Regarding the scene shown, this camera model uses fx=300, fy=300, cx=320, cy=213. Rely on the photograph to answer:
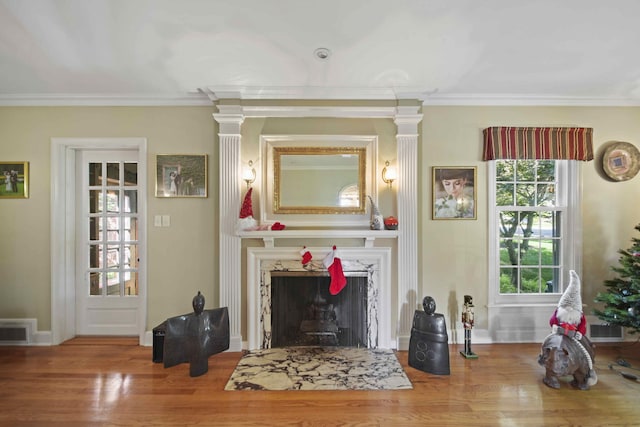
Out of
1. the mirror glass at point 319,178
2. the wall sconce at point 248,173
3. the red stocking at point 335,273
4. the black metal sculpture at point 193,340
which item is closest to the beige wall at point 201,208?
the mirror glass at point 319,178

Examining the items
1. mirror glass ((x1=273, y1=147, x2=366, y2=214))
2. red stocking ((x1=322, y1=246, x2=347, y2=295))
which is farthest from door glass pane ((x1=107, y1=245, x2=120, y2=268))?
red stocking ((x1=322, y1=246, x2=347, y2=295))

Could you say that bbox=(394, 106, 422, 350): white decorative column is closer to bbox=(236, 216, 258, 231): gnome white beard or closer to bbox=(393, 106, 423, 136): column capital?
bbox=(393, 106, 423, 136): column capital

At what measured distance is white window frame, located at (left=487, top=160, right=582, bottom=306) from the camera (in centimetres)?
303

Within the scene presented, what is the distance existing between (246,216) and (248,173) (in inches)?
16.8

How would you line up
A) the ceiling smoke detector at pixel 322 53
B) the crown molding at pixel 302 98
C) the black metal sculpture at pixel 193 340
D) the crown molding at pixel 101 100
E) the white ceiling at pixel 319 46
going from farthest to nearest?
the crown molding at pixel 101 100
the crown molding at pixel 302 98
the black metal sculpture at pixel 193 340
the ceiling smoke detector at pixel 322 53
the white ceiling at pixel 319 46

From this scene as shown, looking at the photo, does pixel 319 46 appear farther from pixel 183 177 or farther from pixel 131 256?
pixel 131 256

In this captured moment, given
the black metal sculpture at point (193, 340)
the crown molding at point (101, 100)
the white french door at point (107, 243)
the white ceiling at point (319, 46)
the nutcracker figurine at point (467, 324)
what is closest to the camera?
the white ceiling at point (319, 46)

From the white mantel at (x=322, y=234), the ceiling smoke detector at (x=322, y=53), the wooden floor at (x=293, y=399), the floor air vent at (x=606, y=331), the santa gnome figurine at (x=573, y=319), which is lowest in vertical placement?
the wooden floor at (x=293, y=399)

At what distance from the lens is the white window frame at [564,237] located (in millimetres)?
3033

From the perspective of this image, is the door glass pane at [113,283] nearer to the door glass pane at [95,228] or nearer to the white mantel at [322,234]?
the door glass pane at [95,228]

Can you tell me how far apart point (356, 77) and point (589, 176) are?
260 centimetres

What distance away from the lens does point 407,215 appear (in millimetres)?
2916

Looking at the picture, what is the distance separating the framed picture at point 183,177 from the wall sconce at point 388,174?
178 cm

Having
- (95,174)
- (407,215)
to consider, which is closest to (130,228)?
(95,174)
